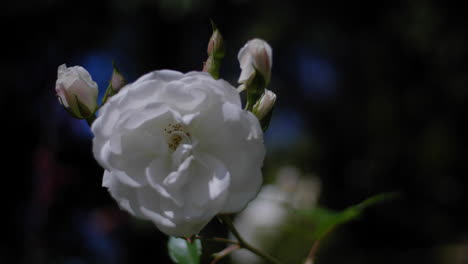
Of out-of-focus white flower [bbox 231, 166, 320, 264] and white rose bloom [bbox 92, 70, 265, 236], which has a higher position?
white rose bloom [bbox 92, 70, 265, 236]

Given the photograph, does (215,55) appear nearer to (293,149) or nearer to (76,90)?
(76,90)

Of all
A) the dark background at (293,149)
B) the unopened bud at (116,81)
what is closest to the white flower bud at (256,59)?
the unopened bud at (116,81)

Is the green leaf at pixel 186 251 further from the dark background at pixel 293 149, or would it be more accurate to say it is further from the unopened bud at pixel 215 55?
the dark background at pixel 293 149

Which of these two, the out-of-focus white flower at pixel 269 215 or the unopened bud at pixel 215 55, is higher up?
the unopened bud at pixel 215 55

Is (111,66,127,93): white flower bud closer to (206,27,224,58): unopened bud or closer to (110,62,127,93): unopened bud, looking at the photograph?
(110,62,127,93): unopened bud

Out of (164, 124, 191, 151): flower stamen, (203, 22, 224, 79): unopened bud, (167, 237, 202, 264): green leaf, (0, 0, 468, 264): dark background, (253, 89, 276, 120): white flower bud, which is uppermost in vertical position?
(203, 22, 224, 79): unopened bud

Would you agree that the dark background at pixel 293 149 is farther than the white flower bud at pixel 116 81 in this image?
Yes

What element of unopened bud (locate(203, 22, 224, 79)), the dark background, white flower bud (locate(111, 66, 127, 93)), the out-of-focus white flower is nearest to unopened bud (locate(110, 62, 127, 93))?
white flower bud (locate(111, 66, 127, 93))
